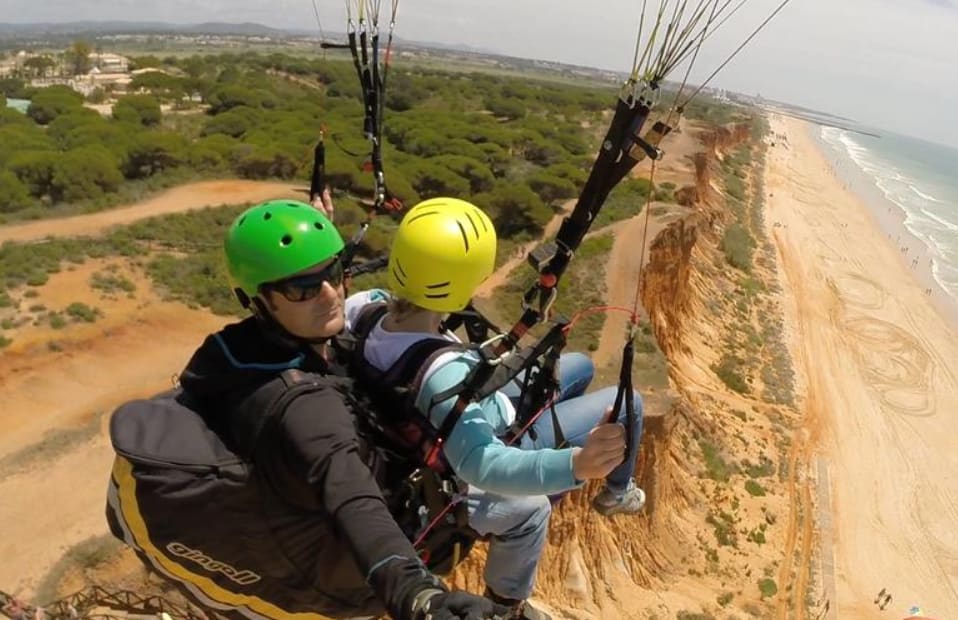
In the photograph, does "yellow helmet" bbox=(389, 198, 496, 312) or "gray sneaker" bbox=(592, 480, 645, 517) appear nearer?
"yellow helmet" bbox=(389, 198, 496, 312)

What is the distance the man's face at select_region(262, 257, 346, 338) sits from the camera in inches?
112

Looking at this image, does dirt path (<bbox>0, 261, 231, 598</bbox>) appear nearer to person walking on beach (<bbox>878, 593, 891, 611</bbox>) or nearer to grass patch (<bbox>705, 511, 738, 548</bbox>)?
grass patch (<bbox>705, 511, 738, 548</bbox>)

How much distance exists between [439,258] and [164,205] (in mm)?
24258

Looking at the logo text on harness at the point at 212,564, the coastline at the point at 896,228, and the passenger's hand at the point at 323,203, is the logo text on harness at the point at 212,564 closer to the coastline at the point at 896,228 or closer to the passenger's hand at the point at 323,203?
the passenger's hand at the point at 323,203

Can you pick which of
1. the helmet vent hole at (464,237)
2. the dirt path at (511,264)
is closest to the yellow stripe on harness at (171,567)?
the helmet vent hole at (464,237)

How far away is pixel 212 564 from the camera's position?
2.83 metres

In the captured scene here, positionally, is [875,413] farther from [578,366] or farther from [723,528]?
[578,366]

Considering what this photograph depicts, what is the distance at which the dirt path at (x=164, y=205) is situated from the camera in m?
20.7

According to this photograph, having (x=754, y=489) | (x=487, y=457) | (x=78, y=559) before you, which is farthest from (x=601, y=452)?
(x=754, y=489)

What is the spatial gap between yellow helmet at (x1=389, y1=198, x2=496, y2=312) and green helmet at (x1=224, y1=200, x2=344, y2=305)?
15.4 inches

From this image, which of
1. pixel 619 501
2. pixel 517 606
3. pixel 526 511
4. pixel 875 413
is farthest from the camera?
pixel 875 413

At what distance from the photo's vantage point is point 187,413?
2.63 meters

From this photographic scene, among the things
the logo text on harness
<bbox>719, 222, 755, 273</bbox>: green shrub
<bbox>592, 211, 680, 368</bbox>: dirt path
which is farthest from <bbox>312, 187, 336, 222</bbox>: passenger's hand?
<bbox>719, 222, 755, 273</bbox>: green shrub

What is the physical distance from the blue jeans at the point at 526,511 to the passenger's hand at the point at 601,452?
0.93 meters
